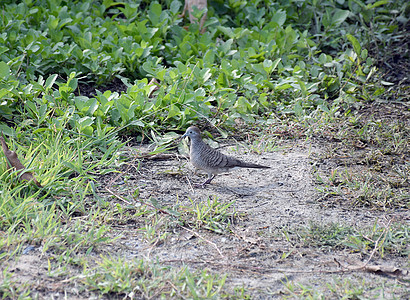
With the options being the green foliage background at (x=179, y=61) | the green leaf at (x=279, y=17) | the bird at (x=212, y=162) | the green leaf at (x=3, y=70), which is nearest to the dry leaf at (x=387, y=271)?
the bird at (x=212, y=162)

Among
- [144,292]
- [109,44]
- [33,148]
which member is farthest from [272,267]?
[109,44]

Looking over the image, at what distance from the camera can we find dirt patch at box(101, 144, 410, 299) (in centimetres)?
326

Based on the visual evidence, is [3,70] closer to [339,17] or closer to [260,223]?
[260,223]

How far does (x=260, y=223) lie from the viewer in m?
3.88

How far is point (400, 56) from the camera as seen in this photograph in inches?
292

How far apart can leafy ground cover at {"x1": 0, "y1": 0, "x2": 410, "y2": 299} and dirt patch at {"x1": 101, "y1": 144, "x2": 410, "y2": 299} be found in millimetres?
15

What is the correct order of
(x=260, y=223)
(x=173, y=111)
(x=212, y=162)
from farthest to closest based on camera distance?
(x=173, y=111)
(x=212, y=162)
(x=260, y=223)

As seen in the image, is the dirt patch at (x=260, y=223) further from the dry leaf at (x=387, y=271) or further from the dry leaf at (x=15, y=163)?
the dry leaf at (x=15, y=163)

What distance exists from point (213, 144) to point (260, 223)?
4.98 ft

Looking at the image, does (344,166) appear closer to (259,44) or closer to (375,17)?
(259,44)

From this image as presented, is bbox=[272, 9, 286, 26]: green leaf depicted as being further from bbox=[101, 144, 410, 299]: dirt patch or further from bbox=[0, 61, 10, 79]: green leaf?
bbox=[0, 61, 10, 79]: green leaf

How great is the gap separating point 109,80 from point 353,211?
3.56 metres

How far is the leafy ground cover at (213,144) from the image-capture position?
127 inches

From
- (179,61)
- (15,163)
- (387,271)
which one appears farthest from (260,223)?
(179,61)
